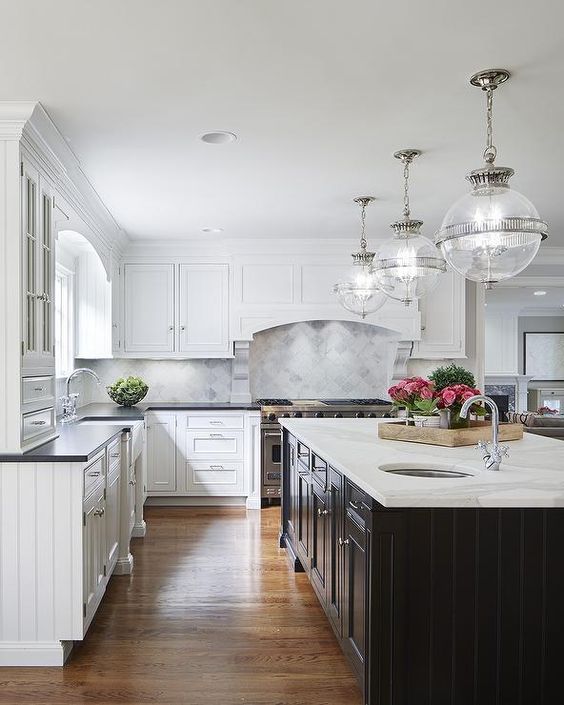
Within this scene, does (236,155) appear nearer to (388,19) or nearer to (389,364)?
Answer: (388,19)

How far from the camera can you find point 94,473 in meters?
3.07

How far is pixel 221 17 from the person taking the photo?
2.15m

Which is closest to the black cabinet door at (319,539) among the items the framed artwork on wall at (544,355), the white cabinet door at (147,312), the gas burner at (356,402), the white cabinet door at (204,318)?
the gas burner at (356,402)

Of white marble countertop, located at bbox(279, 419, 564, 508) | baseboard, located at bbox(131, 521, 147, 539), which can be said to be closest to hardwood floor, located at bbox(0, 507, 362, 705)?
A: baseboard, located at bbox(131, 521, 147, 539)

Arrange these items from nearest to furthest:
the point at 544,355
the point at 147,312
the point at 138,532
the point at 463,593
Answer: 1. the point at 463,593
2. the point at 138,532
3. the point at 147,312
4. the point at 544,355

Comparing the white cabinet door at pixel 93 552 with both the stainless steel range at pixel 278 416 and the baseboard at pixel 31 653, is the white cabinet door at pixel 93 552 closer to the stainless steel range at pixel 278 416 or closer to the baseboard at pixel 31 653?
the baseboard at pixel 31 653

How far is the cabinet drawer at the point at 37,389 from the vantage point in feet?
9.70

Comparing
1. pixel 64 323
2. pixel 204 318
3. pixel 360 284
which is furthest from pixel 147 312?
pixel 360 284

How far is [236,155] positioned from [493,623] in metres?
2.64

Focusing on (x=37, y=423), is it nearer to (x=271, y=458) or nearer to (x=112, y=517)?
(x=112, y=517)

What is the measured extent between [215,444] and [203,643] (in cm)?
295

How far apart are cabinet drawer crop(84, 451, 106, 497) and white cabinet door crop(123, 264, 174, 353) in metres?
2.82

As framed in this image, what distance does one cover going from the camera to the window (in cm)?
552

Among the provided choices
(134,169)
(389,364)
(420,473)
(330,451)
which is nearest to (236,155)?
(134,169)
